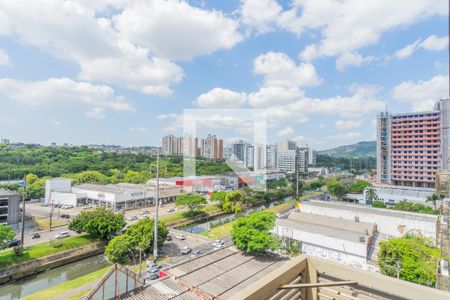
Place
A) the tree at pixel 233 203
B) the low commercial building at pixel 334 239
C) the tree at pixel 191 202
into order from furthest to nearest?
the tree at pixel 233 203, the tree at pixel 191 202, the low commercial building at pixel 334 239

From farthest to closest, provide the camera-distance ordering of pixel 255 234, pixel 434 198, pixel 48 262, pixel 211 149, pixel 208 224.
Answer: pixel 211 149 < pixel 434 198 < pixel 208 224 < pixel 48 262 < pixel 255 234

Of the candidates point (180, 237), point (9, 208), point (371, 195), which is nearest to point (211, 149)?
point (180, 237)

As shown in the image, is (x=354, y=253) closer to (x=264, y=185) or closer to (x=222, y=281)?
(x=222, y=281)

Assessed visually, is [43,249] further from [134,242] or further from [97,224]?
[134,242]

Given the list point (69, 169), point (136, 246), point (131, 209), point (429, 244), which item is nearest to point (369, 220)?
point (429, 244)

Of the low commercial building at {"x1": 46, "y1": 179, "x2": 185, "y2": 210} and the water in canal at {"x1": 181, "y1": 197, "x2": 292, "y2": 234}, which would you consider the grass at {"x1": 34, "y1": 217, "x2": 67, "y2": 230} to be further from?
the water in canal at {"x1": 181, "y1": 197, "x2": 292, "y2": 234}

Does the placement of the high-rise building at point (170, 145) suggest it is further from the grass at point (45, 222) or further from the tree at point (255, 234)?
the tree at point (255, 234)

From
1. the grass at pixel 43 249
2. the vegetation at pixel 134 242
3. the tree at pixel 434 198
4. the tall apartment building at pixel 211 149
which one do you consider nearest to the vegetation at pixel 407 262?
the vegetation at pixel 134 242
